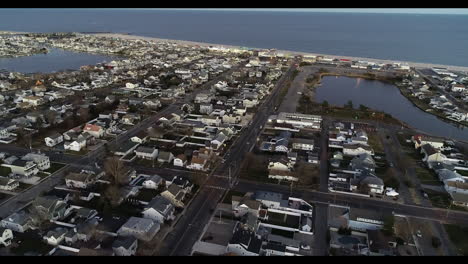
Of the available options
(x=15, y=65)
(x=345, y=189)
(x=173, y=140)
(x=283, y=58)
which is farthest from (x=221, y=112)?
(x=15, y=65)

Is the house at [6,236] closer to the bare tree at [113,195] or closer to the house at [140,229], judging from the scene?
the bare tree at [113,195]

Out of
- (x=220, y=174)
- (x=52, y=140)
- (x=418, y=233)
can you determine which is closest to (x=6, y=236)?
(x=52, y=140)

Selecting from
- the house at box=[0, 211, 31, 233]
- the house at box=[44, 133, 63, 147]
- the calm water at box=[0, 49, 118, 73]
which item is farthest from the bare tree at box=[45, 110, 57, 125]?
the calm water at box=[0, 49, 118, 73]

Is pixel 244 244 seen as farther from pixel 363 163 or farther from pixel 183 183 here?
pixel 363 163

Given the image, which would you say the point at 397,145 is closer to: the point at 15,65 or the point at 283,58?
the point at 283,58

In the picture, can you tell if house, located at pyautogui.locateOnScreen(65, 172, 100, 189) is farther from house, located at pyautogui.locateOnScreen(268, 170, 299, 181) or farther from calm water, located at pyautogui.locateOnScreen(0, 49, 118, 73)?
calm water, located at pyautogui.locateOnScreen(0, 49, 118, 73)

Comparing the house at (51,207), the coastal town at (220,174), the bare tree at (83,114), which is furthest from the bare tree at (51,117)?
the house at (51,207)
